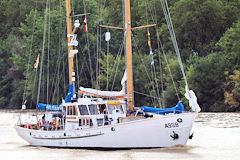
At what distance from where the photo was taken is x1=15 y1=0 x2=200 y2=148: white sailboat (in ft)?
106

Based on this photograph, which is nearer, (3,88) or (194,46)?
(194,46)

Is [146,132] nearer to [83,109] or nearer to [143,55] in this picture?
[83,109]

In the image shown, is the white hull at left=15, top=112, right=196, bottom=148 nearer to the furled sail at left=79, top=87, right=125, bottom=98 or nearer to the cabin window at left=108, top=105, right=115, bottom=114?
the cabin window at left=108, top=105, right=115, bottom=114

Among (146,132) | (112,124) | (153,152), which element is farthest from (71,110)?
(153,152)

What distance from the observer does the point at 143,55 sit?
90875 mm

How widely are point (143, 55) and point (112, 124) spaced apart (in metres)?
58.5

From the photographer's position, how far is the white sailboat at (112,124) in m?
32.4

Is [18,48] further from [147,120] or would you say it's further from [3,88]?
[147,120]

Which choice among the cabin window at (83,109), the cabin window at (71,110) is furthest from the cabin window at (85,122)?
the cabin window at (71,110)

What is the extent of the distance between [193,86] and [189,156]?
47871mm

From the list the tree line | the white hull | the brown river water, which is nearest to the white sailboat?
the white hull

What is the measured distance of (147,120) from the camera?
32.3 metres

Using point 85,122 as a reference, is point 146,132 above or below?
below

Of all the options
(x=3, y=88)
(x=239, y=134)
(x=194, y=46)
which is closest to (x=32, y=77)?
(x=3, y=88)
